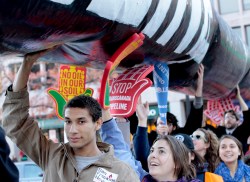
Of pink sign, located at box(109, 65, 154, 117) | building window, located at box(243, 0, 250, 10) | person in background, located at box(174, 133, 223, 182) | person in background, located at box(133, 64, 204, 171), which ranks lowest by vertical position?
person in background, located at box(174, 133, 223, 182)

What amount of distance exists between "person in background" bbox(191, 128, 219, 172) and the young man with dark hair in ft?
6.35

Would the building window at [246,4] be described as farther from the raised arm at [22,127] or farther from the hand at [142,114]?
the raised arm at [22,127]

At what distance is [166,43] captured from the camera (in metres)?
3.44

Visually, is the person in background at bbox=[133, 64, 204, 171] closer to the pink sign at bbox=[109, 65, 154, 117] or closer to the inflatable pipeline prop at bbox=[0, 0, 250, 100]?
the pink sign at bbox=[109, 65, 154, 117]

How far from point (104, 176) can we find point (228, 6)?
1881cm

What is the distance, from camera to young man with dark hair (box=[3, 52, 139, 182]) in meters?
2.27

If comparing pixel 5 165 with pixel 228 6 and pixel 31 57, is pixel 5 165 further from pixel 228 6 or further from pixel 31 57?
pixel 228 6

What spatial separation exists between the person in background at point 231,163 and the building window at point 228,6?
16.5m

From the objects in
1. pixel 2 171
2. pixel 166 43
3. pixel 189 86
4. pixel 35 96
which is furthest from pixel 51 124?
pixel 2 171

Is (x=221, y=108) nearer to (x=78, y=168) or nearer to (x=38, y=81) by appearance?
(x=78, y=168)

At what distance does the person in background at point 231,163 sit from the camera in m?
4.11

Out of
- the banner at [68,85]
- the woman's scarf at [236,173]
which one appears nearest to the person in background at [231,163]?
the woman's scarf at [236,173]

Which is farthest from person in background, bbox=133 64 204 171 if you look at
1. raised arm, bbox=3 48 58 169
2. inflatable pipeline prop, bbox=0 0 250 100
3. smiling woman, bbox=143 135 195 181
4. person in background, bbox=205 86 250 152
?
raised arm, bbox=3 48 58 169

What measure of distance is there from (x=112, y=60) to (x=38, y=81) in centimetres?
1745
